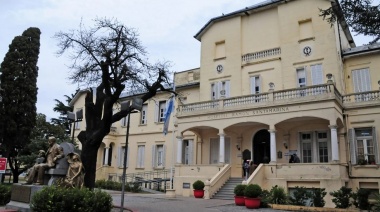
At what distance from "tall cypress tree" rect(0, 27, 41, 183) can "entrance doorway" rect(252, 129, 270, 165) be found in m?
15.0

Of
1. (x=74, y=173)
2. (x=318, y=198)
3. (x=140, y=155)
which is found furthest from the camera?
(x=140, y=155)

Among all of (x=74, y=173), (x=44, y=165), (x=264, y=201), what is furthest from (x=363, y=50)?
(x=44, y=165)

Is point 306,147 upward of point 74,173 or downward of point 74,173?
upward

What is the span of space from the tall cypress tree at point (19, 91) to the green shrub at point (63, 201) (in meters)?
13.2

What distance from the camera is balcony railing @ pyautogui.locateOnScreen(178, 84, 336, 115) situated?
59.4 ft

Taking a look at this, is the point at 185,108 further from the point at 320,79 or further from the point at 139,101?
the point at 139,101

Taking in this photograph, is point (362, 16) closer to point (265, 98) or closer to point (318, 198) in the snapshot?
point (318, 198)

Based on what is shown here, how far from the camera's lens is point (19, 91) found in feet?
69.1

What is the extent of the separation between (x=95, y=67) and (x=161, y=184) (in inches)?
575

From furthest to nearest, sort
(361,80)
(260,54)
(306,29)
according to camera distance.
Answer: (260,54) → (306,29) → (361,80)

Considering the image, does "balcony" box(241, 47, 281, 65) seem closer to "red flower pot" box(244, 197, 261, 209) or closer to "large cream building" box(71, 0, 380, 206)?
"large cream building" box(71, 0, 380, 206)

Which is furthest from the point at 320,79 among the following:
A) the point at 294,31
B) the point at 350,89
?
the point at 294,31

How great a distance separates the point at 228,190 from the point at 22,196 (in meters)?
11.3

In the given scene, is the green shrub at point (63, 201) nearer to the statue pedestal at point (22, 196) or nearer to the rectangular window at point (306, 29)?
the statue pedestal at point (22, 196)
